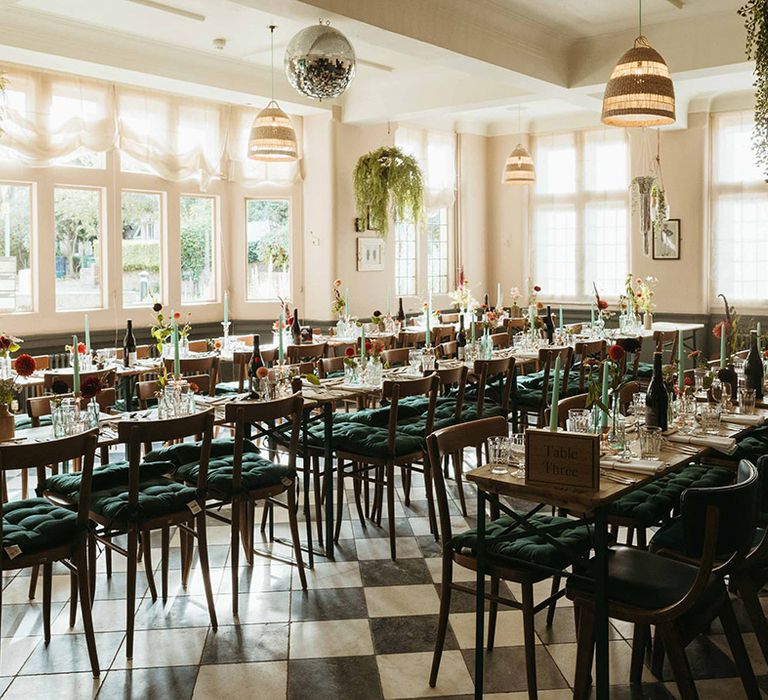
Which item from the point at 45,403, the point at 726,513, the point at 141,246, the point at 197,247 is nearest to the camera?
the point at 726,513

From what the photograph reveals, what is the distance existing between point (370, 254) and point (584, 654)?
28.0 feet

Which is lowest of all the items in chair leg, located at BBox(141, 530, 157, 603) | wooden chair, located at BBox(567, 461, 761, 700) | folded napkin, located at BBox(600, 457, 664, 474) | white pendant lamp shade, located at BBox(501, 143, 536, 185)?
chair leg, located at BBox(141, 530, 157, 603)

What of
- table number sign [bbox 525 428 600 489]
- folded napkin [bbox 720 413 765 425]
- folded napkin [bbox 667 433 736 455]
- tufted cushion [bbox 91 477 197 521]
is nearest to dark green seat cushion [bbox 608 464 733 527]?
folded napkin [bbox 667 433 736 455]

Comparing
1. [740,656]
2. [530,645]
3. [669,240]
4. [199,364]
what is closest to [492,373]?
[199,364]

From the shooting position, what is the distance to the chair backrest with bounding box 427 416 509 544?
3.26 metres

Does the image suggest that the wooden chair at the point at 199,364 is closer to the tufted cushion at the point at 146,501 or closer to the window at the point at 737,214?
the tufted cushion at the point at 146,501

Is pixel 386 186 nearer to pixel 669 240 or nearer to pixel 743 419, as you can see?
pixel 669 240

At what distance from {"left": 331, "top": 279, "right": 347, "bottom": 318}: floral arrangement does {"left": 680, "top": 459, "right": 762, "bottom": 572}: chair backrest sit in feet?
22.3

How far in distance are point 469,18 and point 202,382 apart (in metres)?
4.27

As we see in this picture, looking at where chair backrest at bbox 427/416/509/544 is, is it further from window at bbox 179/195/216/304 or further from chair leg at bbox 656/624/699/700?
window at bbox 179/195/216/304

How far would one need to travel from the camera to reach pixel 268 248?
35.3ft

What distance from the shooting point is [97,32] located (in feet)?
26.3

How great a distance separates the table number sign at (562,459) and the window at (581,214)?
9570 millimetres

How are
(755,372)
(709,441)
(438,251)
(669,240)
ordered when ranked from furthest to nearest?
(438,251)
(669,240)
(755,372)
(709,441)
